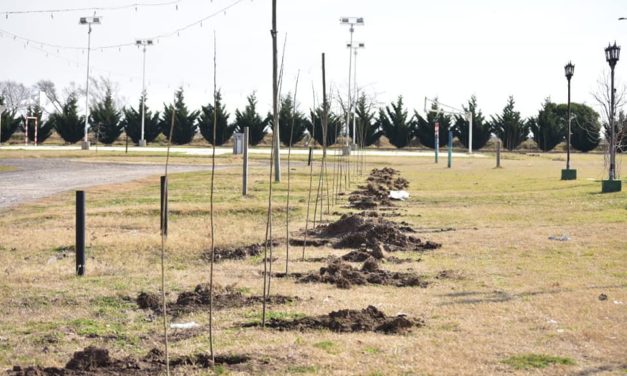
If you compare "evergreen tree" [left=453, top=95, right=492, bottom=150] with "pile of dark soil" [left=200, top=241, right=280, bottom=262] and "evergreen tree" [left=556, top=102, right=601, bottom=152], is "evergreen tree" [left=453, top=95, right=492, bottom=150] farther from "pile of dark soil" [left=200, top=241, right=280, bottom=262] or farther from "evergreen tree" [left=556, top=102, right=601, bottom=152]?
"pile of dark soil" [left=200, top=241, right=280, bottom=262]

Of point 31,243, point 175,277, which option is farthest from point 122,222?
point 175,277

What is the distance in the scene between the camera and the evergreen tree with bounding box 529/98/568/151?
71562 millimetres

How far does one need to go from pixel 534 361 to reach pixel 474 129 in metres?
68.4

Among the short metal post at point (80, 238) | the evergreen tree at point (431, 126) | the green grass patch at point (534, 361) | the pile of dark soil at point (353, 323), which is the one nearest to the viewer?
the green grass patch at point (534, 361)

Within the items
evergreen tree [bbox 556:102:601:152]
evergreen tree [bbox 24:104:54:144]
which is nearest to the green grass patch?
evergreen tree [bbox 556:102:601:152]

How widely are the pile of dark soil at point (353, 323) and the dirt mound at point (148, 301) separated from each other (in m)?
1.26

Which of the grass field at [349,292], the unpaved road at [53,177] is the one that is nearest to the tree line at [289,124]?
the unpaved road at [53,177]

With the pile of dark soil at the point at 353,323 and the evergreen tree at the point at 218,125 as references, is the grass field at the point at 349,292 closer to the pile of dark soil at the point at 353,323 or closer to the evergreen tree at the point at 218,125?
the pile of dark soil at the point at 353,323

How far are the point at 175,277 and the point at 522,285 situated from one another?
4097 mm

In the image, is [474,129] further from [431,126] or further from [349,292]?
[349,292]

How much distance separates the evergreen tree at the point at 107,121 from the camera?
75.1m

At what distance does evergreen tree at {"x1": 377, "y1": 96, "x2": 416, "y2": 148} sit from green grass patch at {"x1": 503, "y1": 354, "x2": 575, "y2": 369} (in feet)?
227

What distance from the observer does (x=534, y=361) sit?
666cm

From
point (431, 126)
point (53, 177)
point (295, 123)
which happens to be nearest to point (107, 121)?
point (295, 123)
